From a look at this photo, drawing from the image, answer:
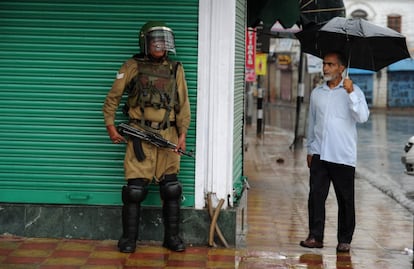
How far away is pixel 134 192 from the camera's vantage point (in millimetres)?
6574

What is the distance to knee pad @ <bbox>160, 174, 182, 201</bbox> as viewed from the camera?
263 inches

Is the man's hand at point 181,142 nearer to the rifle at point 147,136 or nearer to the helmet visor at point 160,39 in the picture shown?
the rifle at point 147,136

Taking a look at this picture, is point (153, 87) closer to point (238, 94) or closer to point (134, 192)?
point (134, 192)

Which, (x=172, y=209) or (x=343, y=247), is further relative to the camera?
(x=343, y=247)

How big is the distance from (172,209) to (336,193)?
5.16 feet

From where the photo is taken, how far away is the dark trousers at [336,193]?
23.4 feet

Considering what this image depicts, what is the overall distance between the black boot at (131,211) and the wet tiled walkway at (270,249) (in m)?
0.09

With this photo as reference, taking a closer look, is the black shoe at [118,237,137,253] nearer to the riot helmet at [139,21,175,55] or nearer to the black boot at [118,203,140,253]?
the black boot at [118,203,140,253]

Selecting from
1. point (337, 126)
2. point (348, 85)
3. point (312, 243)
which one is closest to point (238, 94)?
point (337, 126)

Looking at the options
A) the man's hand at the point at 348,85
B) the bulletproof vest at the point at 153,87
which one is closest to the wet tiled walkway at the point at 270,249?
the bulletproof vest at the point at 153,87

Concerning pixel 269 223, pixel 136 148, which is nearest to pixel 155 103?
pixel 136 148

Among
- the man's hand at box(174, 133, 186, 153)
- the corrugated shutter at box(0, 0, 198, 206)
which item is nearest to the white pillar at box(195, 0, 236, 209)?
the corrugated shutter at box(0, 0, 198, 206)

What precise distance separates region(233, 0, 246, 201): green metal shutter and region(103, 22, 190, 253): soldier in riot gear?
963 mm

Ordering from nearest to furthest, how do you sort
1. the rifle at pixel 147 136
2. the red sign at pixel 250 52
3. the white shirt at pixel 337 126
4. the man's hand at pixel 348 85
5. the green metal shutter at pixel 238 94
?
the rifle at pixel 147 136 < the man's hand at pixel 348 85 < the white shirt at pixel 337 126 < the green metal shutter at pixel 238 94 < the red sign at pixel 250 52
